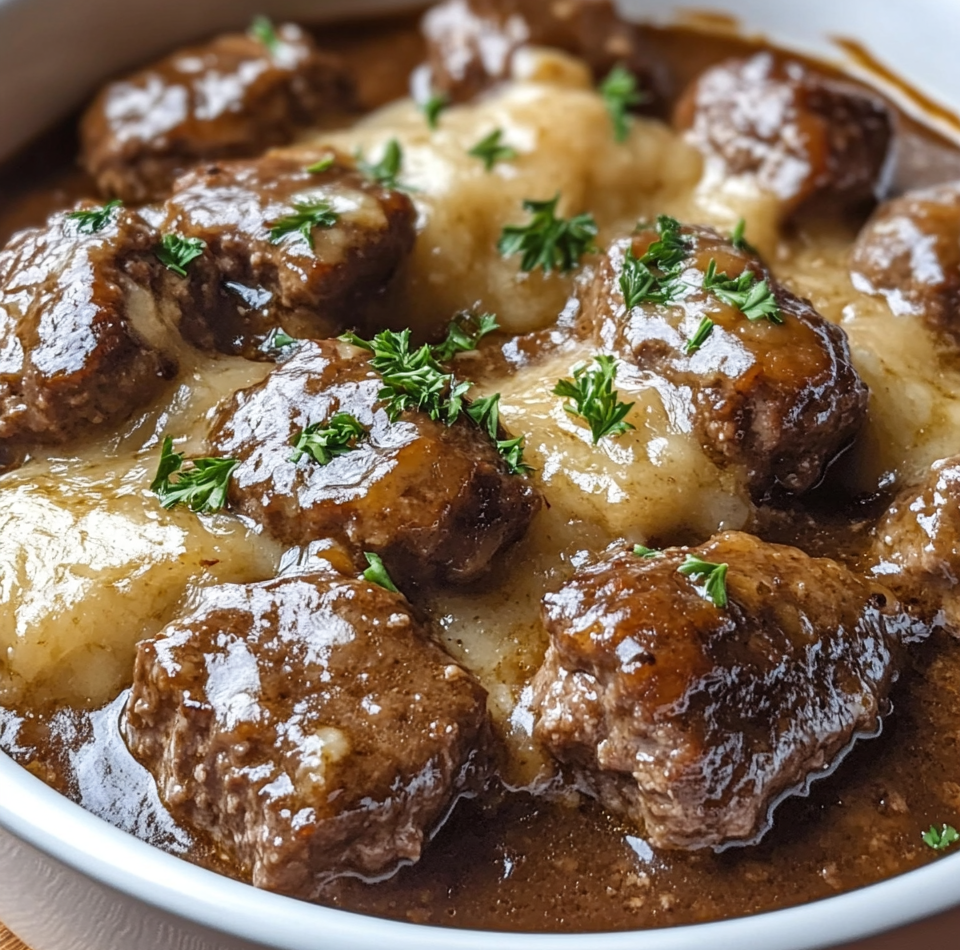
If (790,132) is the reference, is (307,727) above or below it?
below

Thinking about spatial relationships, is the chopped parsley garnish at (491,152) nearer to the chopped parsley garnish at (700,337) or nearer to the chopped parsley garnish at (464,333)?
the chopped parsley garnish at (464,333)

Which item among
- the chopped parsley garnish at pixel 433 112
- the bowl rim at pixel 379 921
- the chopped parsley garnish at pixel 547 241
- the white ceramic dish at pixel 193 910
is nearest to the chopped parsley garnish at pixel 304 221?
the chopped parsley garnish at pixel 547 241

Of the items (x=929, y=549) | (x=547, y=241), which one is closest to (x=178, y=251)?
(x=547, y=241)

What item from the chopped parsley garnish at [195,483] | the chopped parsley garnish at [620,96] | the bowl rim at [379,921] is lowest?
the bowl rim at [379,921]

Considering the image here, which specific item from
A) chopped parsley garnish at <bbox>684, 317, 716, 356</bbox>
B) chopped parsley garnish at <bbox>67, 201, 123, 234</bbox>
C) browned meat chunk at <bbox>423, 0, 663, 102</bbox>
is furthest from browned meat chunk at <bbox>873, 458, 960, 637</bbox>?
browned meat chunk at <bbox>423, 0, 663, 102</bbox>

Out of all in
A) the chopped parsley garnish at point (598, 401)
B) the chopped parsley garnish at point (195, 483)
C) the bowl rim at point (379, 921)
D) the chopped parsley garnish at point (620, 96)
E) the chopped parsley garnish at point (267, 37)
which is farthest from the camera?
the chopped parsley garnish at point (267, 37)

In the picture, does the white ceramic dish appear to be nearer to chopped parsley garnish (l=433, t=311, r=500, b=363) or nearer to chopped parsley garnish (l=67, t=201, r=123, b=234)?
chopped parsley garnish (l=67, t=201, r=123, b=234)

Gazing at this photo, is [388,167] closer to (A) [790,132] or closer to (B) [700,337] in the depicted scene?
(B) [700,337]
